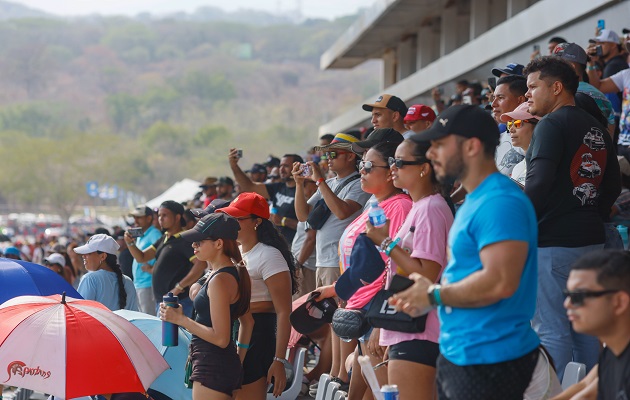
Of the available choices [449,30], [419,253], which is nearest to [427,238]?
[419,253]

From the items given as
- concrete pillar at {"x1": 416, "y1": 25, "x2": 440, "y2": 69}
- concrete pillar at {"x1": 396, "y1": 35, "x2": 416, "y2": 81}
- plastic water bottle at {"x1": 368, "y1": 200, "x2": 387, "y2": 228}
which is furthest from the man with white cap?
concrete pillar at {"x1": 396, "y1": 35, "x2": 416, "y2": 81}

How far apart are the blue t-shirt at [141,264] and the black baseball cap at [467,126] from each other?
7.69 metres

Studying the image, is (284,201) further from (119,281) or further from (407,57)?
(407,57)

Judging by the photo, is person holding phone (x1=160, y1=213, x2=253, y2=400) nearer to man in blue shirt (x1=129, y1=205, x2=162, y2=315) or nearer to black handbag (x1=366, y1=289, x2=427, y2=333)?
black handbag (x1=366, y1=289, x2=427, y2=333)

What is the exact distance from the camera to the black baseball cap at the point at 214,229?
6.03 meters

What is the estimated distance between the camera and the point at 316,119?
184750mm

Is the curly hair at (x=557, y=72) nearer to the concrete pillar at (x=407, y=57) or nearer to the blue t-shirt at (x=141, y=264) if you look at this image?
the blue t-shirt at (x=141, y=264)

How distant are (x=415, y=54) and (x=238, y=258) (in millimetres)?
28064

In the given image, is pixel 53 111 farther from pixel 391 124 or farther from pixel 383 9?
pixel 391 124

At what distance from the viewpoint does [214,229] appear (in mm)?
6062

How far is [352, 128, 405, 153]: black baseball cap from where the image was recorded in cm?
644

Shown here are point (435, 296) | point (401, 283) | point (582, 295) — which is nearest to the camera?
point (582, 295)

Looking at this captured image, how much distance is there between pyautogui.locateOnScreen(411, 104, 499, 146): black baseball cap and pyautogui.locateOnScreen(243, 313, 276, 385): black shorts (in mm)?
2942

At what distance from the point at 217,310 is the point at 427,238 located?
1652 millimetres
